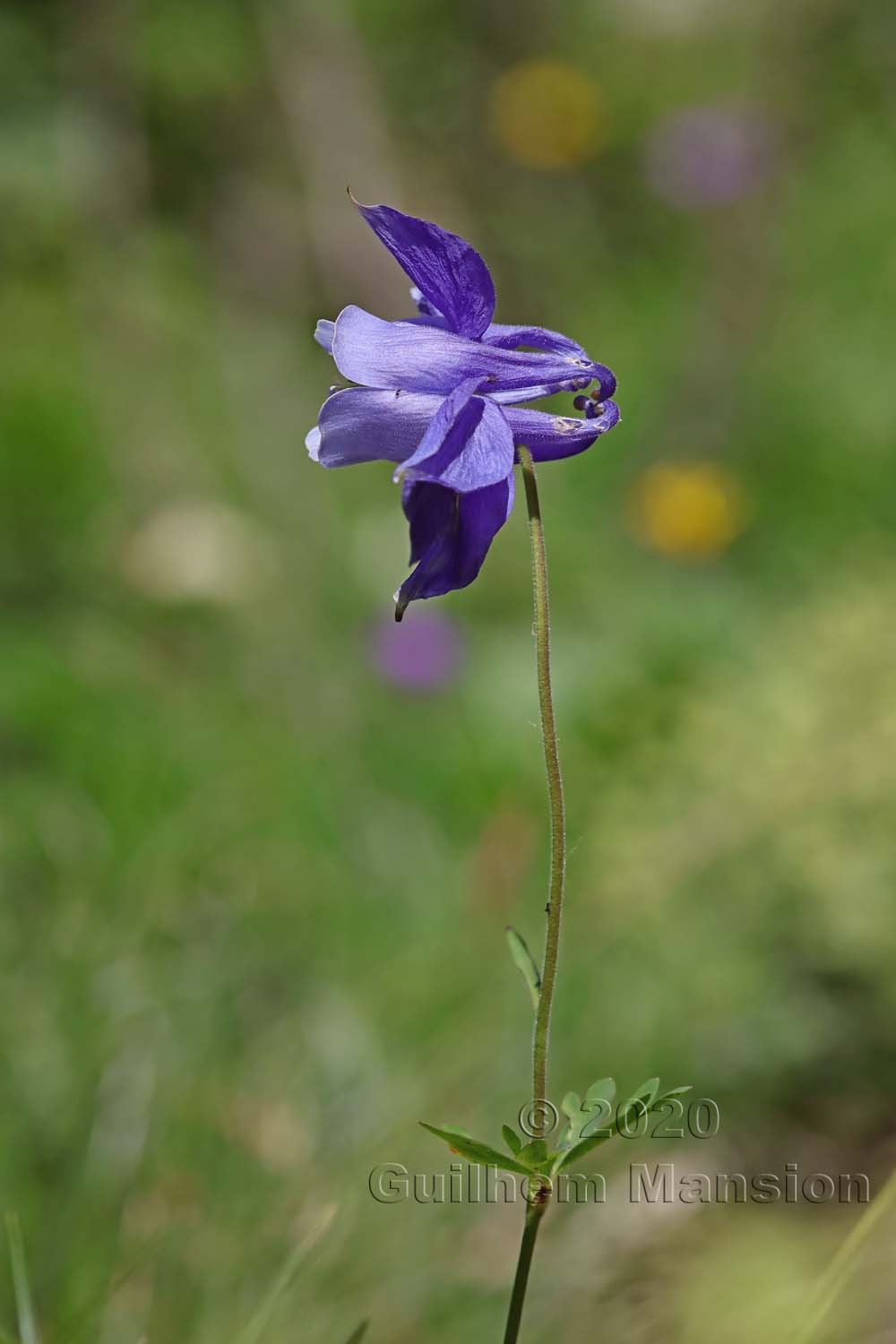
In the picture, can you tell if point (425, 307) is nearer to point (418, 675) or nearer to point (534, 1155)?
point (534, 1155)

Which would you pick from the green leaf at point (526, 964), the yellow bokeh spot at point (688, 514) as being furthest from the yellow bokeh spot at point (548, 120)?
the green leaf at point (526, 964)

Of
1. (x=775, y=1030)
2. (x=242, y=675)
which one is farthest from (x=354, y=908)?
(x=242, y=675)

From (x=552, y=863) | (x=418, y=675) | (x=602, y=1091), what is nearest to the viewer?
(x=552, y=863)

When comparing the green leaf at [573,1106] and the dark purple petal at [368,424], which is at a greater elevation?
the dark purple petal at [368,424]

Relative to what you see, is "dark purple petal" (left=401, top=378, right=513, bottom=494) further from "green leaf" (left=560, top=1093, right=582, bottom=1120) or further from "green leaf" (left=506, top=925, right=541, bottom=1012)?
"green leaf" (left=560, top=1093, right=582, bottom=1120)

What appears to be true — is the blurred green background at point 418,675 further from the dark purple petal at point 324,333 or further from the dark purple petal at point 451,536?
the dark purple petal at point 324,333

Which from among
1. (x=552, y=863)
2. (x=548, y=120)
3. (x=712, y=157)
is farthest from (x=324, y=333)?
(x=548, y=120)
